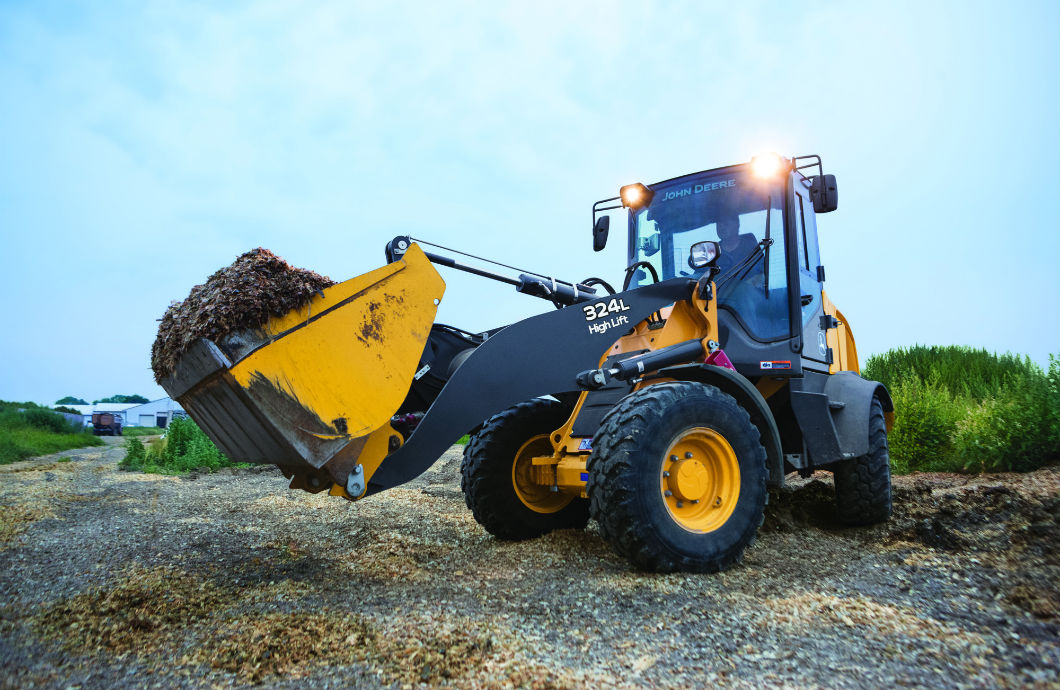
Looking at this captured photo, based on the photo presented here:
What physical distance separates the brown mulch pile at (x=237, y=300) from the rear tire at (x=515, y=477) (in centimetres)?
182

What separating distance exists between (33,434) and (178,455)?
8576 mm

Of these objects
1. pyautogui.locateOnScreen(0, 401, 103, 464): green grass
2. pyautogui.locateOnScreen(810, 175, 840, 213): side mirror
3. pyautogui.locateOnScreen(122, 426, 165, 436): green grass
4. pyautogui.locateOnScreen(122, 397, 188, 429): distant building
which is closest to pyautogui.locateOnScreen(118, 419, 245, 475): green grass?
pyautogui.locateOnScreen(122, 426, 165, 436): green grass

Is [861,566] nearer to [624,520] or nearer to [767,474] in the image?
[767,474]

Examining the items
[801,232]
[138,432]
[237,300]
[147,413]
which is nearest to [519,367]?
[237,300]

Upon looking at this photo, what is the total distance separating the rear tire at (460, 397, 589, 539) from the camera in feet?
16.7

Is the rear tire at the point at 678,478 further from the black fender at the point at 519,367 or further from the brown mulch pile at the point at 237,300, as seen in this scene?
the brown mulch pile at the point at 237,300

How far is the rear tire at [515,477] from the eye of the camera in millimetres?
5082

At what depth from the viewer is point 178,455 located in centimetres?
1227

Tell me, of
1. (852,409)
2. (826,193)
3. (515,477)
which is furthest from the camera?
(852,409)

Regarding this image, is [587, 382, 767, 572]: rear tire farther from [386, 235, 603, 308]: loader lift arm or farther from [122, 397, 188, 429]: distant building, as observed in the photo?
[122, 397, 188, 429]: distant building

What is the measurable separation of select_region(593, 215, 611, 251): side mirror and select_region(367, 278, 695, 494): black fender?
1509mm

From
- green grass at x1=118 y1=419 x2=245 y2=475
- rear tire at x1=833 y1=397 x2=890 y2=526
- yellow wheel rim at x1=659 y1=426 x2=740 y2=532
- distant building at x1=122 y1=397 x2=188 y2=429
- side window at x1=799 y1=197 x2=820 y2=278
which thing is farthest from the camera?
distant building at x1=122 y1=397 x2=188 y2=429

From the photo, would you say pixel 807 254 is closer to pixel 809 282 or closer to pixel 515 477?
pixel 809 282

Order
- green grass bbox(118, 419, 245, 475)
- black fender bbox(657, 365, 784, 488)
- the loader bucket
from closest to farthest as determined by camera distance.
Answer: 1. the loader bucket
2. black fender bbox(657, 365, 784, 488)
3. green grass bbox(118, 419, 245, 475)
